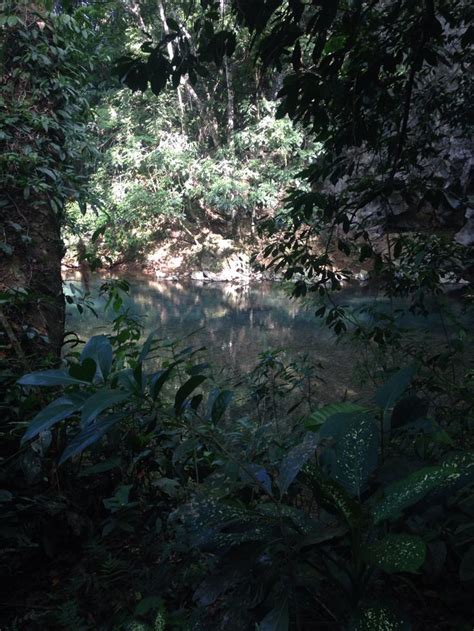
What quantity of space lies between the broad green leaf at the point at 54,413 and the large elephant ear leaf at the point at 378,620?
0.44 m

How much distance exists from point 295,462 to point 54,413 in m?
0.37

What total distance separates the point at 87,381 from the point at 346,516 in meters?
0.42

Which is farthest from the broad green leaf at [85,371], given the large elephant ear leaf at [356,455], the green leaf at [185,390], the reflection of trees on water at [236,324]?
the reflection of trees on water at [236,324]

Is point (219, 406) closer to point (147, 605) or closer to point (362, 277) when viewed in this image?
point (147, 605)

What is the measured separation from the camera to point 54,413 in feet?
2.00

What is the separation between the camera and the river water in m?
5.55

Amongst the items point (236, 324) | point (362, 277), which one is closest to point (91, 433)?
point (236, 324)

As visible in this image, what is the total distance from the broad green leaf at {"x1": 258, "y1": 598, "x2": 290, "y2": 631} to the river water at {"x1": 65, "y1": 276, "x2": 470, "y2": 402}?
10.4 feet

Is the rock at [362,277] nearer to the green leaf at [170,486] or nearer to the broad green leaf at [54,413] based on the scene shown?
the green leaf at [170,486]

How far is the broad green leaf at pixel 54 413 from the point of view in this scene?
0.58 metres

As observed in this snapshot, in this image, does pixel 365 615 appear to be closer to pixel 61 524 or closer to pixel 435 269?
pixel 61 524

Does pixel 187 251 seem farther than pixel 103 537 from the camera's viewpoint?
Yes

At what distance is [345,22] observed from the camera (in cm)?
121

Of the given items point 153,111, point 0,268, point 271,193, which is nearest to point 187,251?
point 271,193
